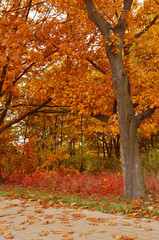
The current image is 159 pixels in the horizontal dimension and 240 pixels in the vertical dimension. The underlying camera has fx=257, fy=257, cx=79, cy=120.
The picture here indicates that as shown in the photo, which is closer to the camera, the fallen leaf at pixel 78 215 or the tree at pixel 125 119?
the fallen leaf at pixel 78 215

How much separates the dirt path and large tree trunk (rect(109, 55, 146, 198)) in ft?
8.97

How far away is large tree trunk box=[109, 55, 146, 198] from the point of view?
28.5 ft

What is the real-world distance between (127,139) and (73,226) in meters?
4.44

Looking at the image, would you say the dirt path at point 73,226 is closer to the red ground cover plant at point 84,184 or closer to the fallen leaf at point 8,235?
the fallen leaf at point 8,235

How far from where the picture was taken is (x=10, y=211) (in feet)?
22.7

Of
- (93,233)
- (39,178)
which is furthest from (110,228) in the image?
(39,178)

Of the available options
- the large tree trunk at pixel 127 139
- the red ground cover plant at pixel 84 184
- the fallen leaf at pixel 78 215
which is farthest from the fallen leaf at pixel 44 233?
the red ground cover plant at pixel 84 184

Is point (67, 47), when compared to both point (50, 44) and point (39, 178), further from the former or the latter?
point (39, 178)

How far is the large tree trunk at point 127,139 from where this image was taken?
868 cm

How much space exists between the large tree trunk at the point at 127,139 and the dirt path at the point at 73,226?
2.73m

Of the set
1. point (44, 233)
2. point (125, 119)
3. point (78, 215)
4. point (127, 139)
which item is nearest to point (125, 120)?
point (125, 119)

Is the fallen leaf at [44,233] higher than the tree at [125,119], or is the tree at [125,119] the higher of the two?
the tree at [125,119]

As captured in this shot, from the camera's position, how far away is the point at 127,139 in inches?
347

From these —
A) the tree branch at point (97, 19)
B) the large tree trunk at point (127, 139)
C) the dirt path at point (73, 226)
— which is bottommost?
the dirt path at point (73, 226)
